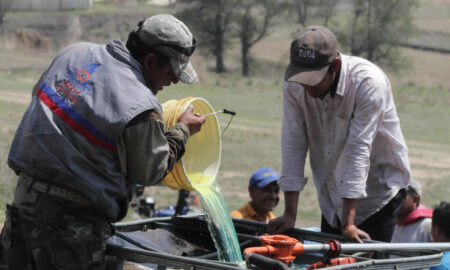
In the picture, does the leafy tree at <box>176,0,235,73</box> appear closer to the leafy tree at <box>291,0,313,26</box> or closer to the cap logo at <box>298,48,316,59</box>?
the leafy tree at <box>291,0,313,26</box>

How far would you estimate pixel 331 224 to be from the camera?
4.76m

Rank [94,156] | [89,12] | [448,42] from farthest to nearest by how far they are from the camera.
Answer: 1. [448,42]
2. [89,12]
3. [94,156]

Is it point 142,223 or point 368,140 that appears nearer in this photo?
point 368,140

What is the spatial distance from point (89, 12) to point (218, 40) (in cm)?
987

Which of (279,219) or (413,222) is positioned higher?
(279,219)

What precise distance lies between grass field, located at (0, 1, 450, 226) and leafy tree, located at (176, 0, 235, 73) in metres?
1.14

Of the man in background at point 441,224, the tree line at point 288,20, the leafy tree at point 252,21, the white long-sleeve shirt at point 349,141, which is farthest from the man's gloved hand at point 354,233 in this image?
the leafy tree at point 252,21

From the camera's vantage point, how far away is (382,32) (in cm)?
5297

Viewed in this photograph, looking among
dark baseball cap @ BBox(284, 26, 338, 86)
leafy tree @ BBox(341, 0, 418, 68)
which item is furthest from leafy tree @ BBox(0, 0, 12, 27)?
dark baseball cap @ BBox(284, 26, 338, 86)

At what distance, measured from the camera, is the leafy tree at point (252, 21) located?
55.9m

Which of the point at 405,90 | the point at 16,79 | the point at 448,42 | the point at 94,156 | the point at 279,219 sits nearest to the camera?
the point at 94,156

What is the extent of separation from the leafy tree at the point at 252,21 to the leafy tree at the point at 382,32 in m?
6.74

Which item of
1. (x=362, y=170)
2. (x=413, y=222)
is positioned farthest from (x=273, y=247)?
(x=413, y=222)

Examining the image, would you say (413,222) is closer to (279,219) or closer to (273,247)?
(279,219)
